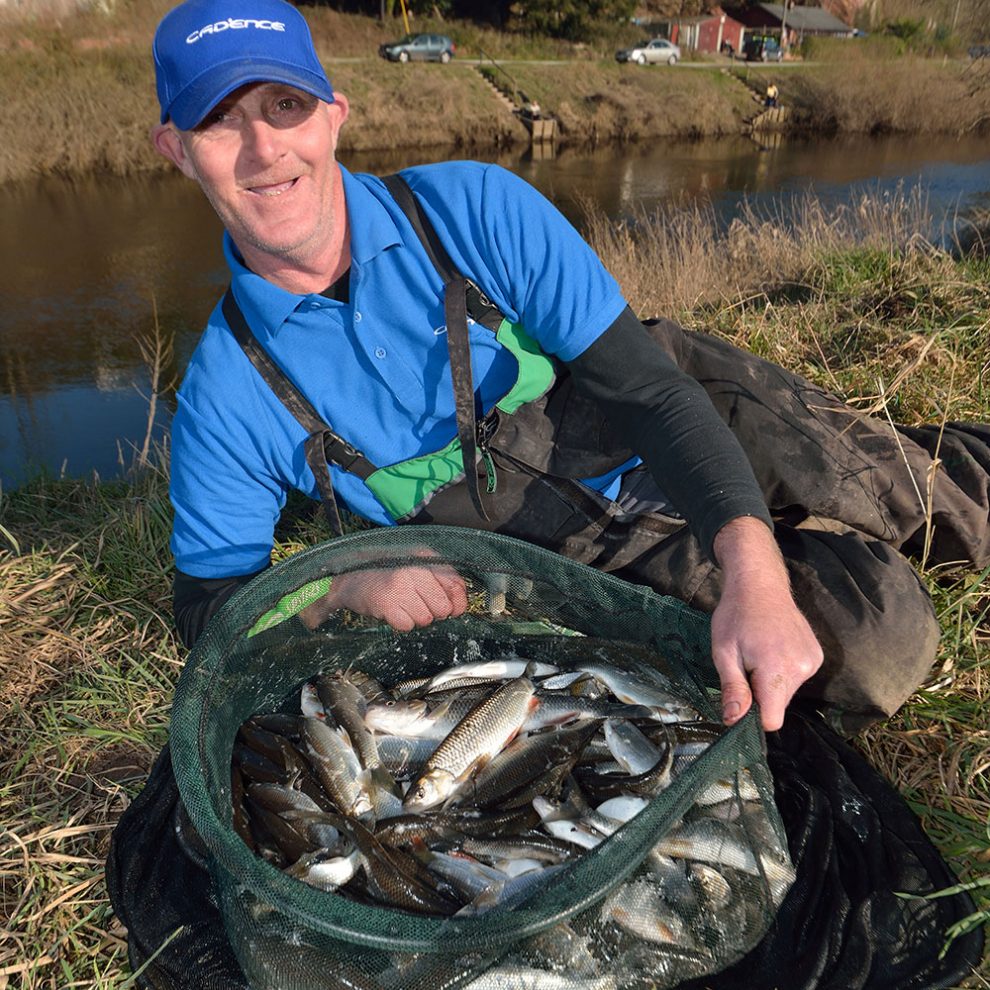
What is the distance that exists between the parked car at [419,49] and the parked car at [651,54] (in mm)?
8621

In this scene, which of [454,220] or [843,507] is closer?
[454,220]

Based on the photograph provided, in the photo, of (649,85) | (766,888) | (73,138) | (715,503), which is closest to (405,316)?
(715,503)

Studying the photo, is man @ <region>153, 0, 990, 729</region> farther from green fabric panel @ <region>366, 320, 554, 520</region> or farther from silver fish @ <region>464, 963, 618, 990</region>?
silver fish @ <region>464, 963, 618, 990</region>

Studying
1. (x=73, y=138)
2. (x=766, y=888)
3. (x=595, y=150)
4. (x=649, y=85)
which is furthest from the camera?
(x=649, y=85)

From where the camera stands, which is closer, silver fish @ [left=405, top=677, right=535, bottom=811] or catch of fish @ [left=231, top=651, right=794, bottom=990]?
catch of fish @ [left=231, top=651, right=794, bottom=990]

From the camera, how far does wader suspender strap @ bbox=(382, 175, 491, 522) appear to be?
225 cm

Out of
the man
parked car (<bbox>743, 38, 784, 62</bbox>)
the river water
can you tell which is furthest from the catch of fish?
parked car (<bbox>743, 38, 784, 62</bbox>)

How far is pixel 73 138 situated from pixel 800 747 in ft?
74.9

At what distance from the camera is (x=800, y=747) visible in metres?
2.06

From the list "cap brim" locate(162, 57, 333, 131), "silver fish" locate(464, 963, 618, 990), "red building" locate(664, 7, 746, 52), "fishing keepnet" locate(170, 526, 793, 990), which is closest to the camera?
"fishing keepnet" locate(170, 526, 793, 990)

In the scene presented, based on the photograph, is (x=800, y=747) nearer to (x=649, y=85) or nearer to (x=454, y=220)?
(x=454, y=220)

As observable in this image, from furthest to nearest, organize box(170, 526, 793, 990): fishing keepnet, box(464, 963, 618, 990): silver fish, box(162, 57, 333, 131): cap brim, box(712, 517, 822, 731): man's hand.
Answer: box(162, 57, 333, 131): cap brim, box(712, 517, 822, 731): man's hand, box(464, 963, 618, 990): silver fish, box(170, 526, 793, 990): fishing keepnet

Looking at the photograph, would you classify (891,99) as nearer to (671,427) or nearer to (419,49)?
(419,49)

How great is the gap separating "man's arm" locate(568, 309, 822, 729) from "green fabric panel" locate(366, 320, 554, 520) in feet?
0.42
